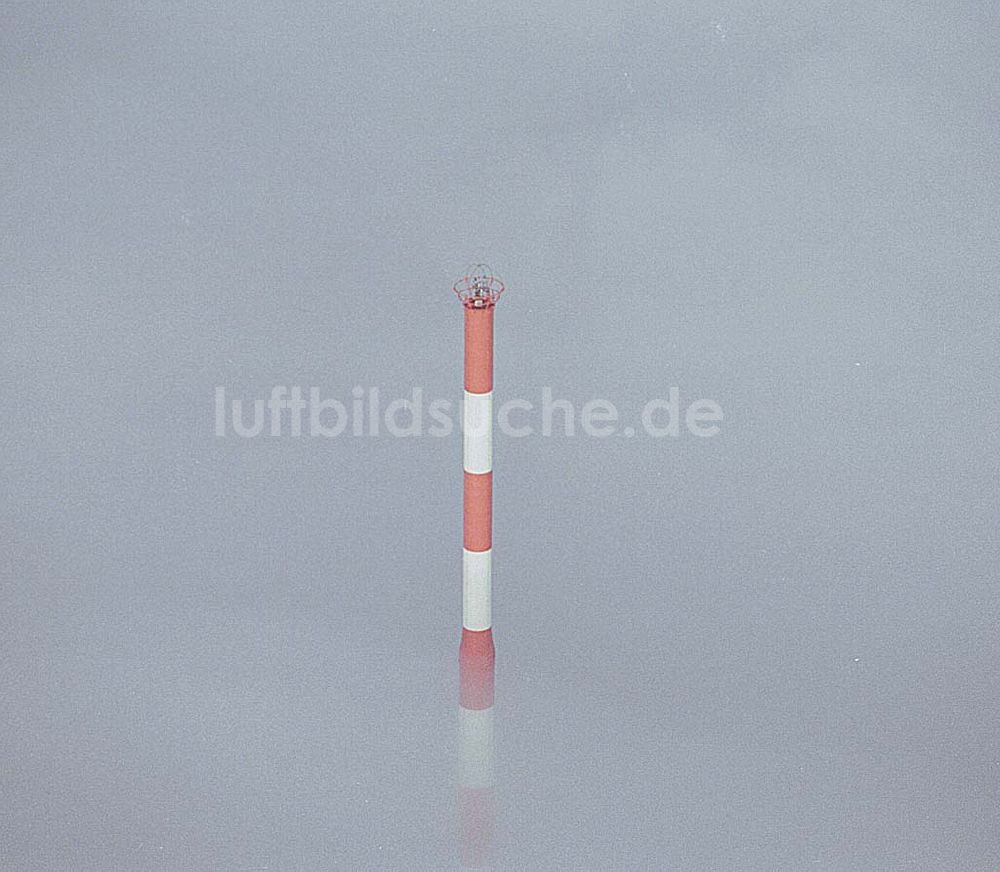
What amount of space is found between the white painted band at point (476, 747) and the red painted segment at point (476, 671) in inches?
1.3

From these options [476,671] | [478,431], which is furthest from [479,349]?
[476,671]

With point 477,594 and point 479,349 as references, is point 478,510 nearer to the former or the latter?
point 477,594

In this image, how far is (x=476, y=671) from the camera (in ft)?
15.9

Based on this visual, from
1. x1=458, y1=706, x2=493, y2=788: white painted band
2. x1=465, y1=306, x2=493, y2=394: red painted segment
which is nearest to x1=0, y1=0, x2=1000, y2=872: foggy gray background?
x1=458, y1=706, x2=493, y2=788: white painted band

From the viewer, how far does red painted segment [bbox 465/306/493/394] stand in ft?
14.3

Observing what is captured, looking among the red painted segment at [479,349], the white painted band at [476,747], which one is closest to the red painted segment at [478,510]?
the red painted segment at [479,349]

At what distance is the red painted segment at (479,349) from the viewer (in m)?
4.34

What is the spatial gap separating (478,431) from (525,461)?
1.40 m

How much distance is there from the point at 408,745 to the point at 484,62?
3.73 m

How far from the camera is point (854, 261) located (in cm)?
688

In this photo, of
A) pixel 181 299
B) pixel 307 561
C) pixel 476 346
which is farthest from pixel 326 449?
pixel 476 346

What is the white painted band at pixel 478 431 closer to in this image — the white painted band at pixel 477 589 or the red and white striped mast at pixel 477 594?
the red and white striped mast at pixel 477 594

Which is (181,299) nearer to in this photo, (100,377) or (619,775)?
(100,377)

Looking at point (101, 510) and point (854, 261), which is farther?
point (854, 261)
